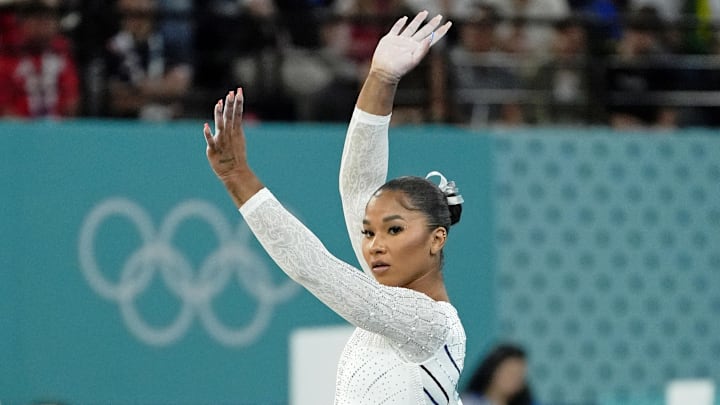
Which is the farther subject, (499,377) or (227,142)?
(499,377)

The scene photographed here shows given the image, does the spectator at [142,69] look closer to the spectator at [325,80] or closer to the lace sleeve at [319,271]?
the spectator at [325,80]

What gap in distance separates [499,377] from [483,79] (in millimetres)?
1971

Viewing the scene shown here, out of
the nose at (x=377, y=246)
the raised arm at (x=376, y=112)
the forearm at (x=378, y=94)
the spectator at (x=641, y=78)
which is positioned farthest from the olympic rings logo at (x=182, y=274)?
the nose at (x=377, y=246)

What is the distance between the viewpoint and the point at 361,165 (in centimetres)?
390

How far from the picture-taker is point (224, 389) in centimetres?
777

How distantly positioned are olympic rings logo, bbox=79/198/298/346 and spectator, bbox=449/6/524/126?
5.32 ft

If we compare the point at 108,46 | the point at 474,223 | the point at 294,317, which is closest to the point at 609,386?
the point at 474,223

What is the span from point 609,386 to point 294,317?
2095 mm

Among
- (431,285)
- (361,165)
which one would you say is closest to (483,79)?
(361,165)

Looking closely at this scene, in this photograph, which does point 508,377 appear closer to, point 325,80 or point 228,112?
point 325,80

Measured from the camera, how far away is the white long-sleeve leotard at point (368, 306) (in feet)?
10.9

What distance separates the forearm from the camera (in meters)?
3.76

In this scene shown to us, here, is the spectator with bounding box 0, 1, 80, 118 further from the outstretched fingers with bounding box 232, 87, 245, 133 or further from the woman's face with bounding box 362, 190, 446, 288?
the outstretched fingers with bounding box 232, 87, 245, 133

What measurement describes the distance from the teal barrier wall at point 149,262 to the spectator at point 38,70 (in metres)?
0.26
